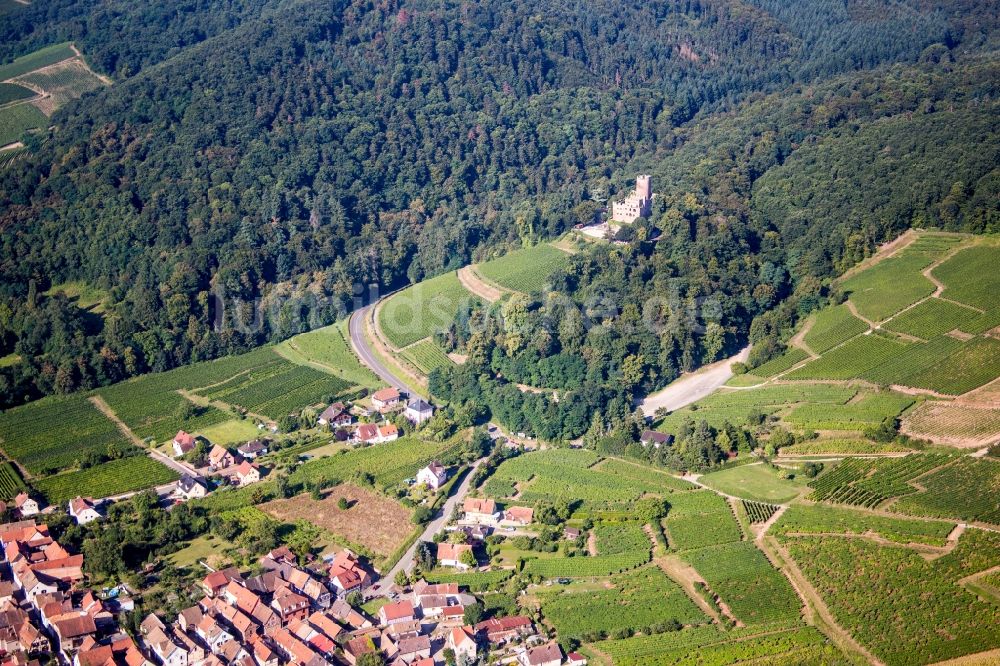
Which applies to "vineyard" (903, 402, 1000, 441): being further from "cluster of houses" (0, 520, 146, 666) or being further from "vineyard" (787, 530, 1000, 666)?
"cluster of houses" (0, 520, 146, 666)

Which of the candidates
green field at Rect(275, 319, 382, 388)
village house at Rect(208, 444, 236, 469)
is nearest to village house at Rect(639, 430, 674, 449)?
green field at Rect(275, 319, 382, 388)

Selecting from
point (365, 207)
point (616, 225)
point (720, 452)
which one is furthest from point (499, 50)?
point (720, 452)

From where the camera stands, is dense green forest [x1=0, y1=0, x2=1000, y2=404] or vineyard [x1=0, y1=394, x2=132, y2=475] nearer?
vineyard [x1=0, y1=394, x2=132, y2=475]

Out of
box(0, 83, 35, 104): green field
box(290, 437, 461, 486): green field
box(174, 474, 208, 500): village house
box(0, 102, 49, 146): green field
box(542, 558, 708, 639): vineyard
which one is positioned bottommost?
box(542, 558, 708, 639): vineyard

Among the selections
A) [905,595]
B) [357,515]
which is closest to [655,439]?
[357,515]

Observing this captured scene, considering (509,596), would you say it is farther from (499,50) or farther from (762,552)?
(499,50)

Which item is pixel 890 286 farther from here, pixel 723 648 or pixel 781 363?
pixel 723 648

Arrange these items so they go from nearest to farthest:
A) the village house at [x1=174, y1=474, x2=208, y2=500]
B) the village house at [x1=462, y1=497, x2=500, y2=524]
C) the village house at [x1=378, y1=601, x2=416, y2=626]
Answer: the village house at [x1=378, y1=601, x2=416, y2=626] < the village house at [x1=462, y1=497, x2=500, y2=524] < the village house at [x1=174, y1=474, x2=208, y2=500]
